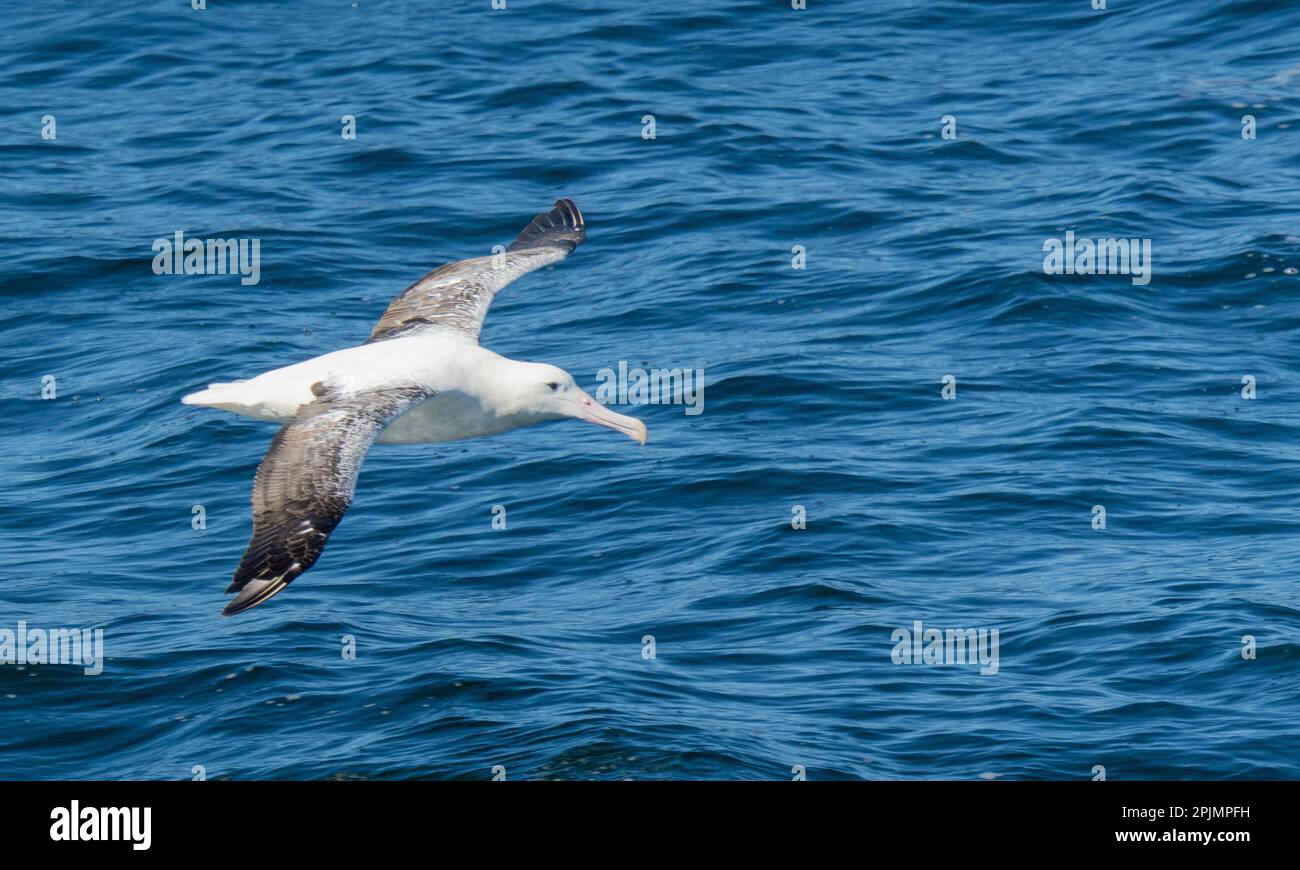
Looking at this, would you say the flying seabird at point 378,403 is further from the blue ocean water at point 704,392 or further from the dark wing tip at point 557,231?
the blue ocean water at point 704,392

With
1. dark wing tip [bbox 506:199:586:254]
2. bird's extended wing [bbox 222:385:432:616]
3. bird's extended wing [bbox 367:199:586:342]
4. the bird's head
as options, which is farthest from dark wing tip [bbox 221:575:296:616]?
dark wing tip [bbox 506:199:586:254]

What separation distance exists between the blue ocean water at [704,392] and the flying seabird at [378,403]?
3053 mm

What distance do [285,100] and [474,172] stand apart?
514 cm

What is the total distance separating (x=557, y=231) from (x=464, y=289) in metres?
2.02

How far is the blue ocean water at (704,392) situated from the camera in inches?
645

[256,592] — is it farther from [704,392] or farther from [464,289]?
[704,392]

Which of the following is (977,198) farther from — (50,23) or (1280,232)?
(50,23)

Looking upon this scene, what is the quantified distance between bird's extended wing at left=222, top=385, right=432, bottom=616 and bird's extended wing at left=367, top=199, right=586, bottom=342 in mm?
2546

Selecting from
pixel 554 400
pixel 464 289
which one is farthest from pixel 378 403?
pixel 464 289

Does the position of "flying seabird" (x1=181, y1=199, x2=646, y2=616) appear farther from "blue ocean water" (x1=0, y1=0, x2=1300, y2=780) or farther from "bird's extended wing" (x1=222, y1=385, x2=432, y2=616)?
"blue ocean water" (x1=0, y1=0, x2=1300, y2=780)

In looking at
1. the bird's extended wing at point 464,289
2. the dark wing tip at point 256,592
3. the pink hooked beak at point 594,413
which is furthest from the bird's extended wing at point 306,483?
the bird's extended wing at point 464,289

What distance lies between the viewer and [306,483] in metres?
12.1

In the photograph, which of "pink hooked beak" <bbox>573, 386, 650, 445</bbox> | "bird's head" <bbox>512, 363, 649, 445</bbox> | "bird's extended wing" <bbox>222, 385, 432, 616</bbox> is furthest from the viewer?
"pink hooked beak" <bbox>573, 386, 650, 445</bbox>

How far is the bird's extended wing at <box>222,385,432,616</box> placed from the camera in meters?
11.4
